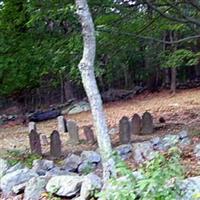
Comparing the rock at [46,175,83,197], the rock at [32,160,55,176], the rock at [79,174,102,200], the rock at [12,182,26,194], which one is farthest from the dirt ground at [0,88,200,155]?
the rock at [79,174,102,200]

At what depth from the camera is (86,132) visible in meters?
8.58

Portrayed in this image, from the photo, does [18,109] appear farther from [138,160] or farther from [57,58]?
[138,160]

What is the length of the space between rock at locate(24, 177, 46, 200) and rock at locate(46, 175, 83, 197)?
0.09 metres

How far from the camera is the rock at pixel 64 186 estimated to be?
442 centimetres

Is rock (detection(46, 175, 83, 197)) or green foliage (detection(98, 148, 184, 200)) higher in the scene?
green foliage (detection(98, 148, 184, 200))

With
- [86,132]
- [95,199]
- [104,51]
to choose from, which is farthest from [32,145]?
[95,199]

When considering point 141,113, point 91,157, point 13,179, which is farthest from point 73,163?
point 141,113

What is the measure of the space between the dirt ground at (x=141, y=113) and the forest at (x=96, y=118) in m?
0.03

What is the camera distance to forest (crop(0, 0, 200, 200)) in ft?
10.9

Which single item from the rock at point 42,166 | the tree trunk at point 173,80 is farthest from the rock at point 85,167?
the tree trunk at point 173,80

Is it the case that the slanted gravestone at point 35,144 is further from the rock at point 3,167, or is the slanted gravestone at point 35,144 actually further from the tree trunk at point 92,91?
the tree trunk at point 92,91

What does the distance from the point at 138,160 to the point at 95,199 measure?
1785mm

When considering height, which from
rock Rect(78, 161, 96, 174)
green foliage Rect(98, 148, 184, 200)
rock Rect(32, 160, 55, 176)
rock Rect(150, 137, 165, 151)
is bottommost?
rock Rect(78, 161, 96, 174)

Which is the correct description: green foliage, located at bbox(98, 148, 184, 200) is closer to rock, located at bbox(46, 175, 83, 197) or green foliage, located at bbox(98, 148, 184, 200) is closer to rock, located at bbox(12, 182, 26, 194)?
rock, located at bbox(46, 175, 83, 197)
